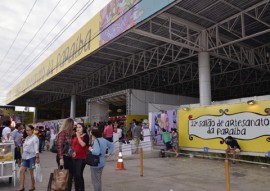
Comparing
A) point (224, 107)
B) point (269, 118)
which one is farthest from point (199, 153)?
point (269, 118)

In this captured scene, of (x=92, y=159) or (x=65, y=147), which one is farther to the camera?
(x=65, y=147)

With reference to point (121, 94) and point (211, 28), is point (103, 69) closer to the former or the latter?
point (121, 94)

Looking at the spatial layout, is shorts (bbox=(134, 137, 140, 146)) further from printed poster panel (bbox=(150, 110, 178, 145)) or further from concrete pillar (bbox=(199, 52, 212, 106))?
concrete pillar (bbox=(199, 52, 212, 106))

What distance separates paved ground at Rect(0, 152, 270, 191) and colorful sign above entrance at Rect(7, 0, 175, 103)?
7018mm

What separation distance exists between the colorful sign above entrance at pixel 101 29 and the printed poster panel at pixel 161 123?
6.83 metres

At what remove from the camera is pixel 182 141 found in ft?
49.5

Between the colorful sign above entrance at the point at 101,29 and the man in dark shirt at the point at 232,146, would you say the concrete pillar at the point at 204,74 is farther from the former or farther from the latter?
the colorful sign above entrance at the point at 101,29

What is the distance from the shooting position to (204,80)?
17.3m

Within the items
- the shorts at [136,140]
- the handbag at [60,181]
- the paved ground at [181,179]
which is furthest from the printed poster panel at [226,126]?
the handbag at [60,181]

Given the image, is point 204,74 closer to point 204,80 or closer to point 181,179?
point 204,80

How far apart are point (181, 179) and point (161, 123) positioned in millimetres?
11410

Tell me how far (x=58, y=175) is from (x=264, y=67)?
22768 millimetres

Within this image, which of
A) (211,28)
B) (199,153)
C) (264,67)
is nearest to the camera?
(199,153)

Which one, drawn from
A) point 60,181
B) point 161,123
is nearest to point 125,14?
point 161,123
